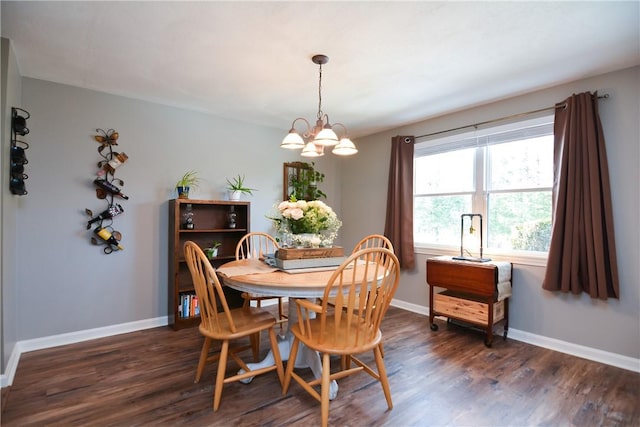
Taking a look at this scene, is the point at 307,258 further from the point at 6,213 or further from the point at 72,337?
the point at 72,337

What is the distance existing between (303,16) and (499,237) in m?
2.77

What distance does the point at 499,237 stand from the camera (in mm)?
3318

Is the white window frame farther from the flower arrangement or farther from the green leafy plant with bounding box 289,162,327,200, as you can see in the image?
the flower arrangement

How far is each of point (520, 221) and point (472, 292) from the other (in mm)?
869

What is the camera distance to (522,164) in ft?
10.5

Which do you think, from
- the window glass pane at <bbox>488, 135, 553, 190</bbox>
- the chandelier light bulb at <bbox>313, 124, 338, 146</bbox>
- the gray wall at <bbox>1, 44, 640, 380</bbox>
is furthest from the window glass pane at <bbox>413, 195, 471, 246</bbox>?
the chandelier light bulb at <bbox>313, 124, 338, 146</bbox>

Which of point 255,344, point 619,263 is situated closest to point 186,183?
point 255,344

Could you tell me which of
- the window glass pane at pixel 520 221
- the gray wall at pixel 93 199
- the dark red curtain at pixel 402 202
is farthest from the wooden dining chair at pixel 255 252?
the window glass pane at pixel 520 221

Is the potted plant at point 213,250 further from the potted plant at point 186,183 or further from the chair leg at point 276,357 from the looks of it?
the chair leg at point 276,357

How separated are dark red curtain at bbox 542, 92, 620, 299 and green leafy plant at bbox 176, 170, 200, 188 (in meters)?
3.55

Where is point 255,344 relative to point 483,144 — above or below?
below

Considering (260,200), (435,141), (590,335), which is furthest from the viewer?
(260,200)

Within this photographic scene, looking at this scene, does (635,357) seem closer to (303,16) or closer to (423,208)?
(423,208)

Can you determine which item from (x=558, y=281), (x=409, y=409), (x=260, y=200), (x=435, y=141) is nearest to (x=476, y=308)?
(x=558, y=281)
